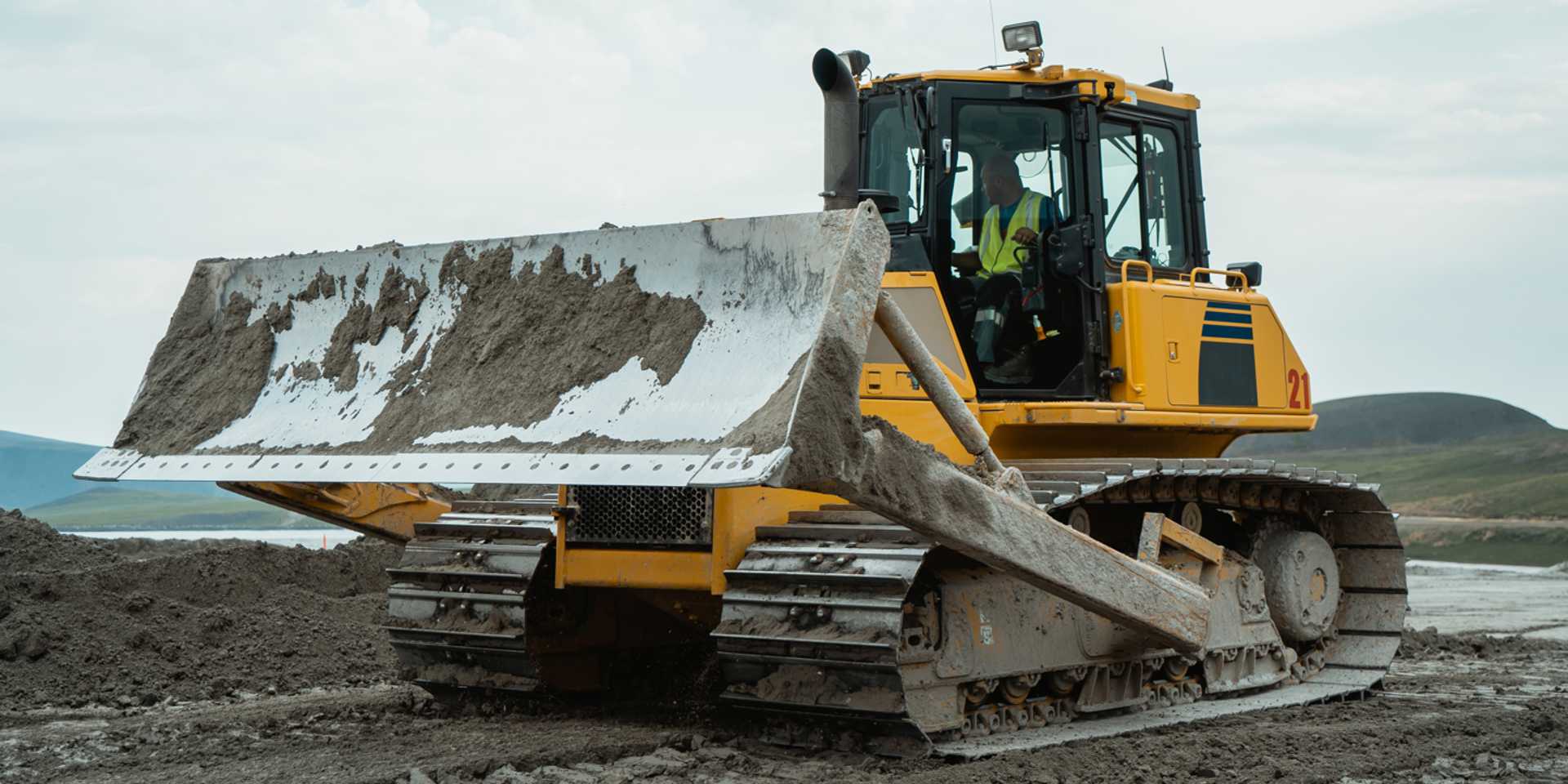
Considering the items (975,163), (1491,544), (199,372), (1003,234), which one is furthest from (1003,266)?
(1491,544)

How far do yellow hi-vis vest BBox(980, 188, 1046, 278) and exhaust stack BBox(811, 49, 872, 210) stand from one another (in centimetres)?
196

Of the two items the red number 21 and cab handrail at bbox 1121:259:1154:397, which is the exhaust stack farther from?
the red number 21

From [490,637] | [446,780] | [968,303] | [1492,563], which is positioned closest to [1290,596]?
[968,303]

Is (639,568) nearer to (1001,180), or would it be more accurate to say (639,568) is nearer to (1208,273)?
(1001,180)

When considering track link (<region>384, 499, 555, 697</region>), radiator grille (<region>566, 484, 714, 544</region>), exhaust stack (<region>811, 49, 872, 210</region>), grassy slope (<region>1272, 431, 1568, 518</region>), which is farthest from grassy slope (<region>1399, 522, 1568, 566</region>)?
exhaust stack (<region>811, 49, 872, 210</region>)

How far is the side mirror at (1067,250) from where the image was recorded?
24.7ft

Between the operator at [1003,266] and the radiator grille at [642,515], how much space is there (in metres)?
1.69

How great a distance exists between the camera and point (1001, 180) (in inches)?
297

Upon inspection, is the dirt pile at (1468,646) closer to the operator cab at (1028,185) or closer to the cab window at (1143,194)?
the cab window at (1143,194)

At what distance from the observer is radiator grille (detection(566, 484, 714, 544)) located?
646cm

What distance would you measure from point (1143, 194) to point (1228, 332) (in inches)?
32.0

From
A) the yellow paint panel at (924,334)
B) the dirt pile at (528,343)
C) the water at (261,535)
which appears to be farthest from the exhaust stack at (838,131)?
the water at (261,535)

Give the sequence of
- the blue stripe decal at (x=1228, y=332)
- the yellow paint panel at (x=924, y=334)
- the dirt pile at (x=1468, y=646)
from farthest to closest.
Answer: the dirt pile at (x=1468, y=646) < the blue stripe decal at (x=1228, y=332) < the yellow paint panel at (x=924, y=334)

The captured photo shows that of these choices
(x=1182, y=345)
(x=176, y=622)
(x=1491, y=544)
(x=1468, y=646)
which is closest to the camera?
(x=1182, y=345)
